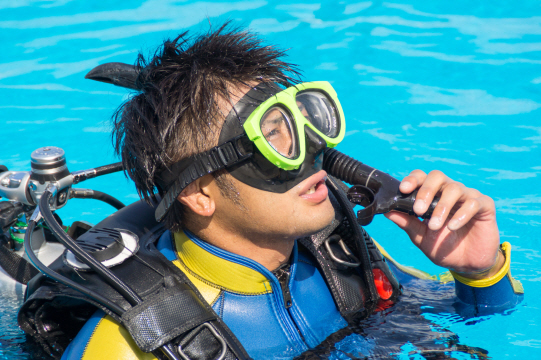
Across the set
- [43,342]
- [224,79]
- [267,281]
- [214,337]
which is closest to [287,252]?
[267,281]

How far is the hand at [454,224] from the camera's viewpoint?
2.13 m

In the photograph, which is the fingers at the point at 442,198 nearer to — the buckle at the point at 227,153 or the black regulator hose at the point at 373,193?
the black regulator hose at the point at 373,193

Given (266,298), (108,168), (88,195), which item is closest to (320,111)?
(266,298)

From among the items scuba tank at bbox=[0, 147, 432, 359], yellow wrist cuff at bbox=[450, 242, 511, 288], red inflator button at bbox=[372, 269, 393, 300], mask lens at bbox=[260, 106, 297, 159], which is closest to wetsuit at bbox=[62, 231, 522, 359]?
yellow wrist cuff at bbox=[450, 242, 511, 288]

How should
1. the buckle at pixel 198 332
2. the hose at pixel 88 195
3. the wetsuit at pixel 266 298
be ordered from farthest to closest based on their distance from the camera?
the hose at pixel 88 195 < the wetsuit at pixel 266 298 < the buckle at pixel 198 332

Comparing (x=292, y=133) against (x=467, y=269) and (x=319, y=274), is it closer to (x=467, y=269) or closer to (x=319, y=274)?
(x=319, y=274)

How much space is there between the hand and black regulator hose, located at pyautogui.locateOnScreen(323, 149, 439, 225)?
0.04 metres

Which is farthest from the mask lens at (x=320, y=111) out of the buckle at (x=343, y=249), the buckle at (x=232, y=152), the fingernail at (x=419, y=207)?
the buckle at (x=343, y=249)

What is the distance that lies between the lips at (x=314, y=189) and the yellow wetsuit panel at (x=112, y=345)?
32.8 inches

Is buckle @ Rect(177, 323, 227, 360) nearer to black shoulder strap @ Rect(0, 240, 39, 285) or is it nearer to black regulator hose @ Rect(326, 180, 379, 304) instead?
black regulator hose @ Rect(326, 180, 379, 304)

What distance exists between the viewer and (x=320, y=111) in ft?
7.40

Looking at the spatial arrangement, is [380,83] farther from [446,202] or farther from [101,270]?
[101,270]

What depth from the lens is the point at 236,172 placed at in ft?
6.98

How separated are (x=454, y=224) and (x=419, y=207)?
6.1 inches
